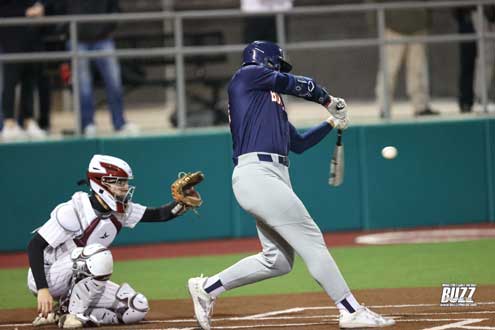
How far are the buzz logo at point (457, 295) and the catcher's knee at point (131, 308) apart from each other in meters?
2.26

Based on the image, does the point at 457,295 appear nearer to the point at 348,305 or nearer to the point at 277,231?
the point at 348,305

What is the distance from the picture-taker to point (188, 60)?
1298 cm

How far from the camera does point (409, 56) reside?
13305mm

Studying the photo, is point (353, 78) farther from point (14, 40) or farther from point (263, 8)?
point (14, 40)

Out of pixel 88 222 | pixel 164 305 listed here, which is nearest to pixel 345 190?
pixel 164 305

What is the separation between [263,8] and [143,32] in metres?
1.45

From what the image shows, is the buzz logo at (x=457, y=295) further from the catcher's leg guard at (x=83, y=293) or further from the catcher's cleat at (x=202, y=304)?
the catcher's leg guard at (x=83, y=293)

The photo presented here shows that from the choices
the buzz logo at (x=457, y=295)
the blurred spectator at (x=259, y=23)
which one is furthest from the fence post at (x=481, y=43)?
the buzz logo at (x=457, y=295)

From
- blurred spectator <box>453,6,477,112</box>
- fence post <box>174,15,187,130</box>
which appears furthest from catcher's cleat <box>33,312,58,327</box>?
blurred spectator <box>453,6,477,112</box>

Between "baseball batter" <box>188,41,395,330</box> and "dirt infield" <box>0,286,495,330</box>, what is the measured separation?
30 cm

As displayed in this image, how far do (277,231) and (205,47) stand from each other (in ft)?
18.8

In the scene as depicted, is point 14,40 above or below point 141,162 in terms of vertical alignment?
above

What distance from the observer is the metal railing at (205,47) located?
12.8 m

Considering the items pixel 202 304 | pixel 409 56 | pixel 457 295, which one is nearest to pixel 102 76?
pixel 409 56
